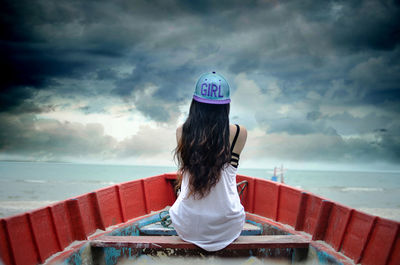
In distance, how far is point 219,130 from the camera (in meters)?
2.49

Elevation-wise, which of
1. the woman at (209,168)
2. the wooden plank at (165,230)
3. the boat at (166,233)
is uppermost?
the woman at (209,168)

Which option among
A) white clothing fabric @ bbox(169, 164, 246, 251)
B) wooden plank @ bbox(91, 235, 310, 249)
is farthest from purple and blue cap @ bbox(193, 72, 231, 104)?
wooden plank @ bbox(91, 235, 310, 249)

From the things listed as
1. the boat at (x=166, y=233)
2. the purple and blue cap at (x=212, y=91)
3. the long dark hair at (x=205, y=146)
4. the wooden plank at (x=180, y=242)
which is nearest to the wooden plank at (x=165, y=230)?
the boat at (x=166, y=233)

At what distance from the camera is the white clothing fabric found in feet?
8.38

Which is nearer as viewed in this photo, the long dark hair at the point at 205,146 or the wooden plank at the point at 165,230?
the long dark hair at the point at 205,146

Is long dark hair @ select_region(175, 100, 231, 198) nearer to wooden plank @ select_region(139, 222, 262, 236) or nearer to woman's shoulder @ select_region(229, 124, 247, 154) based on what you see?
woman's shoulder @ select_region(229, 124, 247, 154)

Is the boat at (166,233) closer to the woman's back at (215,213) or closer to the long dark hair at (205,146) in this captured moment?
the woman's back at (215,213)

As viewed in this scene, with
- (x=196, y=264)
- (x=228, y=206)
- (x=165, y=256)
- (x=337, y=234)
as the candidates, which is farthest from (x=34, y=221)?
(x=337, y=234)

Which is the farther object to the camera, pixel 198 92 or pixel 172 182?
pixel 172 182

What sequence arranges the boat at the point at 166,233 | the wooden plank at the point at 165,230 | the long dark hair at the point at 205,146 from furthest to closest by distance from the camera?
the wooden plank at the point at 165,230 → the boat at the point at 166,233 → the long dark hair at the point at 205,146

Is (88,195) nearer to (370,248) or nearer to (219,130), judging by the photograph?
(219,130)

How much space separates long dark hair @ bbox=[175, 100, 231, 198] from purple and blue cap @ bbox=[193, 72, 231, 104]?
0.16 feet

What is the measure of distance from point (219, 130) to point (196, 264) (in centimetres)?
138

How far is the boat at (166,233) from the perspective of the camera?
2609 mm
